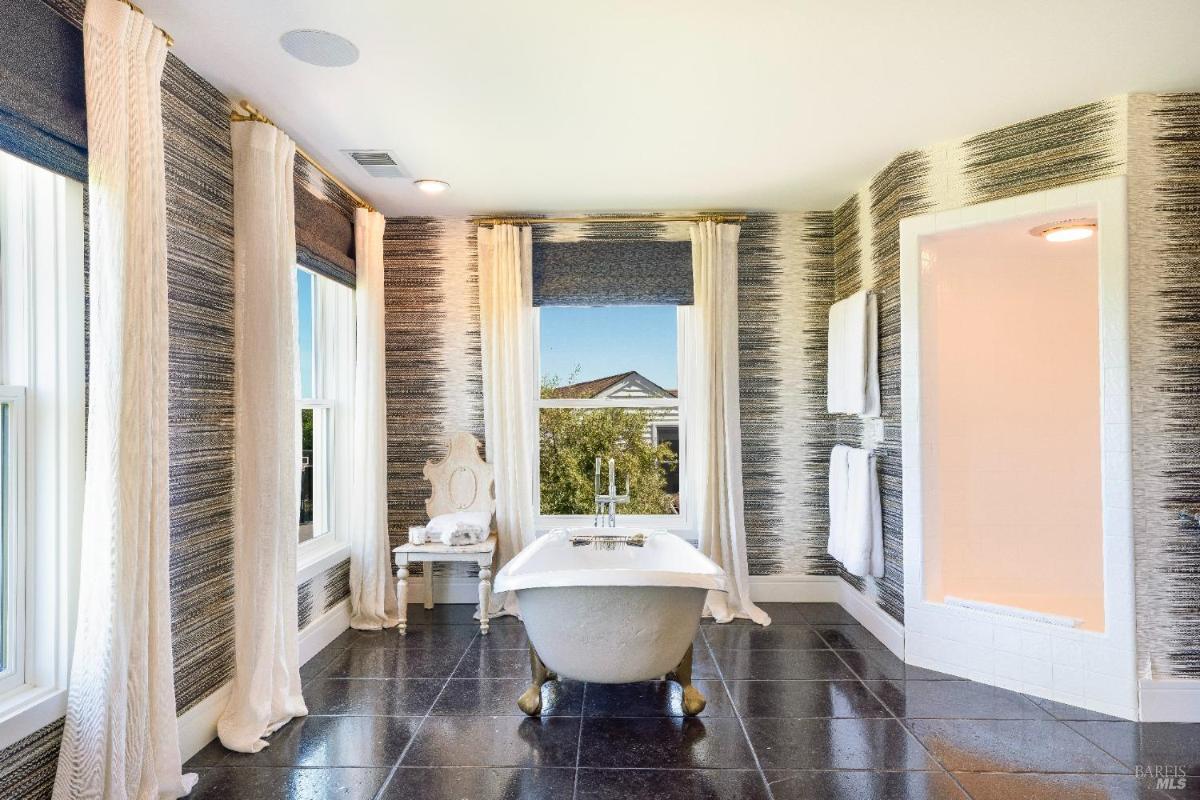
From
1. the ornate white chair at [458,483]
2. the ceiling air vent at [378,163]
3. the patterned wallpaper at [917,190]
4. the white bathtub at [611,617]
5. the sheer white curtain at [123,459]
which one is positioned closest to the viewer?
the sheer white curtain at [123,459]

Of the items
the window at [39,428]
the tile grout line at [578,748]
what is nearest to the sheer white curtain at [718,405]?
the tile grout line at [578,748]

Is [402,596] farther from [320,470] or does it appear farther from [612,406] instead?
[612,406]

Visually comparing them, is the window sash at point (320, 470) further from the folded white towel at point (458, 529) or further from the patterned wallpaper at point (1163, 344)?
the patterned wallpaper at point (1163, 344)

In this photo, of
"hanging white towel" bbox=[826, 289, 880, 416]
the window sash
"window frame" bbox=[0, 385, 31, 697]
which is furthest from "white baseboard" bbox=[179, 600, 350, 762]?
"hanging white towel" bbox=[826, 289, 880, 416]

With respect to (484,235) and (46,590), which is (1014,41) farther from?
(46,590)

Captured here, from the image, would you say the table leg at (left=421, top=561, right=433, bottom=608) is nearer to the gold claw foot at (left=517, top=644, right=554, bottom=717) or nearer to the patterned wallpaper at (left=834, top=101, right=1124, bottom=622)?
the gold claw foot at (left=517, top=644, right=554, bottom=717)

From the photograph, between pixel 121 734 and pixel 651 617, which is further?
pixel 651 617

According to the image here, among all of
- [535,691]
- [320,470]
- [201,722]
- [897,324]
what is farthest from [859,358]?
[201,722]

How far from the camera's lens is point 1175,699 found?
273cm

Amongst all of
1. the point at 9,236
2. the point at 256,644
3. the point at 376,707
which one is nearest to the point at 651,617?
the point at 376,707

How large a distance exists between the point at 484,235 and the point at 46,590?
2938 millimetres

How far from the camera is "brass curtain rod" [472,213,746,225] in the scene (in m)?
4.29
